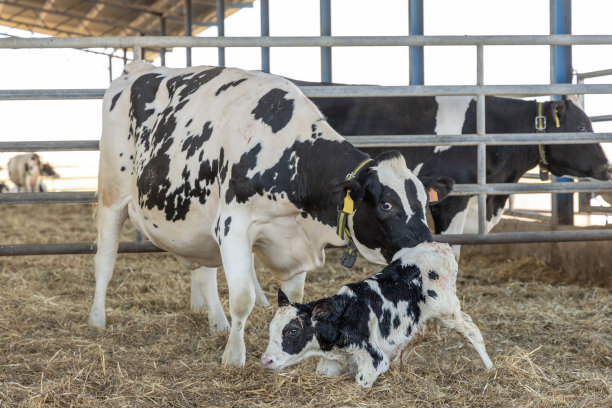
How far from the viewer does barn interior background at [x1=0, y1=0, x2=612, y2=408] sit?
5.09 meters

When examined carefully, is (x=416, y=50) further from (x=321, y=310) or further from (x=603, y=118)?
(x=321, y=310)

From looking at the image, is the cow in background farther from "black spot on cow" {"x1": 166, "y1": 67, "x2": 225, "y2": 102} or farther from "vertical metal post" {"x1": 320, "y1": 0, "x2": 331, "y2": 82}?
"black spot on cow" {"x1": 166, "y1": 67, "x2": 225, "y2": 102}

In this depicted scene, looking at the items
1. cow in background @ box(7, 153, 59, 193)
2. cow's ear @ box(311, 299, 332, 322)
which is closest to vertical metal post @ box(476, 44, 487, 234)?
cow's ear @ box(311, 299, 332, 322)

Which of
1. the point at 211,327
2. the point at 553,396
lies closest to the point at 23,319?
the point at 211,327

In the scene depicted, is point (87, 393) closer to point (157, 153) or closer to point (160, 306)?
point (157, 153)

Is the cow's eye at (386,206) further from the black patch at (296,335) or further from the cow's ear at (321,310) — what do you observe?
the black patch at (296,335)

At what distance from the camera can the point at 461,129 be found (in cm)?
566

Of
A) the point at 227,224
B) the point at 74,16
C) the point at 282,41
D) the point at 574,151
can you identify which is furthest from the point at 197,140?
the point at 74,16

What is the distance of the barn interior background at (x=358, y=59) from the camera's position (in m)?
5.09

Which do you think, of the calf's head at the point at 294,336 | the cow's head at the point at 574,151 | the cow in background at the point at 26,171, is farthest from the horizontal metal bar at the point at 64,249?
the cow in background at the point at 26,171

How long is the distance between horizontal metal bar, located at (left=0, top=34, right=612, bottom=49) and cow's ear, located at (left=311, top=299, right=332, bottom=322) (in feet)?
8.03

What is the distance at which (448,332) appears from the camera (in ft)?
13.6

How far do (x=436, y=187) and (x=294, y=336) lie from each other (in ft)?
3.71

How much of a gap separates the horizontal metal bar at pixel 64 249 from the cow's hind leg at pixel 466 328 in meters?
2.39
